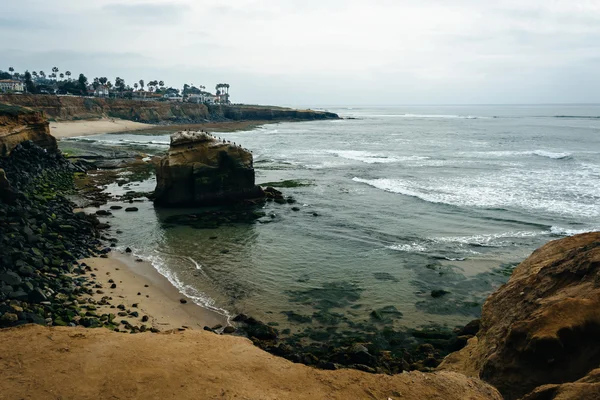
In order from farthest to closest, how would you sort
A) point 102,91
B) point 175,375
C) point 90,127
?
point 102,91, point 90,127, point 175,375

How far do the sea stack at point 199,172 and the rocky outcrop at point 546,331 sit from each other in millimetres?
19455

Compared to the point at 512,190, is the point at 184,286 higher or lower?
lower

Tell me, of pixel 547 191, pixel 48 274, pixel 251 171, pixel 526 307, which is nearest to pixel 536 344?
pixel 526 307

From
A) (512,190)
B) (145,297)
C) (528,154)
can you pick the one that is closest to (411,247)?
(145,297)

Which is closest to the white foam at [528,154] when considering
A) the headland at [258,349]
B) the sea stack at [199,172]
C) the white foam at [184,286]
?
the sea stack at [199,172]

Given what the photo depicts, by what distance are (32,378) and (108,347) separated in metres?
1.33

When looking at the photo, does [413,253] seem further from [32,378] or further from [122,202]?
[122,202]

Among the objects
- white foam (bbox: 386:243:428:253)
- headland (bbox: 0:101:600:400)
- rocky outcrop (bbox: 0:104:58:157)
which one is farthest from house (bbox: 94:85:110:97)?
headland (bbox: 0:101:600:400)

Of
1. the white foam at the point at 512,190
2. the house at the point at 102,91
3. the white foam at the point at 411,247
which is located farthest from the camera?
the house at the point at 102,91

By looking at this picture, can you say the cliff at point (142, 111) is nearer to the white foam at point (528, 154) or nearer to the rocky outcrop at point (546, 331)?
the white foam at point (528, 154)

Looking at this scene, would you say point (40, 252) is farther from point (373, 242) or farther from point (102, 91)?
point (102, 91)

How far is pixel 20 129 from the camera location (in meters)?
32.7

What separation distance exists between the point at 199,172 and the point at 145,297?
42.5 ft

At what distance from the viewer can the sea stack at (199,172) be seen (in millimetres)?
25797
